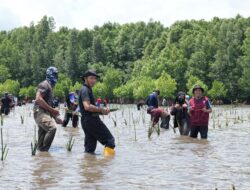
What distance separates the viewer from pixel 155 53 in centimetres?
11675

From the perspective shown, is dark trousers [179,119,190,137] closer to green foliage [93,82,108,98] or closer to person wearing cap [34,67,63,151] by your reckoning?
person wearing cap [34,67,63,151]

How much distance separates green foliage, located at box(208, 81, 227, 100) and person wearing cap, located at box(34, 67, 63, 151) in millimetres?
84164

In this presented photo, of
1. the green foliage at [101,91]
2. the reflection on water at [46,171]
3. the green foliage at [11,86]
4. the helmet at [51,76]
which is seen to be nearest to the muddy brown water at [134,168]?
the reflection on water at [46,171]

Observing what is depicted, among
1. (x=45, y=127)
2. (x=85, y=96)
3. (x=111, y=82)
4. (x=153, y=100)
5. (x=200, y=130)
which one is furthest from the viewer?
(x=111, y=82)

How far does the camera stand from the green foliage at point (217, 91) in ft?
311

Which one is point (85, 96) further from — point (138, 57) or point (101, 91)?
point (138, 57)

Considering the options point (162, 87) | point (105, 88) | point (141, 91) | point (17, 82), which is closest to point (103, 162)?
point (162, 87)

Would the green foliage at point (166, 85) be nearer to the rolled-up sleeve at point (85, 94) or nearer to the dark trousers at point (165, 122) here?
the dark trousers at point (165, 122)

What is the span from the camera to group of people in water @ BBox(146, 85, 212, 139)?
1595 centimetres

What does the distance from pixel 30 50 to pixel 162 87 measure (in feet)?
220

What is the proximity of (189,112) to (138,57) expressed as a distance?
429 feet

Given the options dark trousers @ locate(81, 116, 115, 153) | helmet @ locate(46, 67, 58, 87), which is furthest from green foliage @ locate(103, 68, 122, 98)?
dark trousers @ locate(81, 116, 115, 153)

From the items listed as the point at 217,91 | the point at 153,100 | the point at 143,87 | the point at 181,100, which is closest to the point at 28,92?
the point at 143,87

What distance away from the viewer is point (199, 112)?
52.2ft
